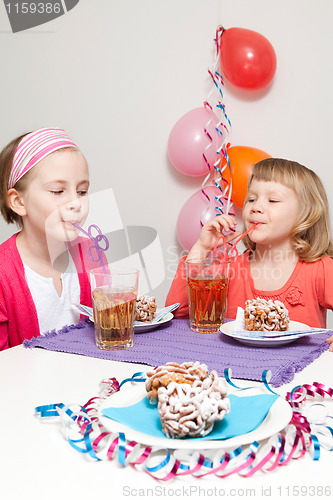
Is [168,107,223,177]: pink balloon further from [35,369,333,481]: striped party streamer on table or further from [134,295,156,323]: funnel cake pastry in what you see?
[35,369,333,481]: striped party streamer on table

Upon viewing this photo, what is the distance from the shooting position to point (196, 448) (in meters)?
0.56

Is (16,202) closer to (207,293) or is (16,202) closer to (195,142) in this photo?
(207,293)

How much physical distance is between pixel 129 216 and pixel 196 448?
113 inches

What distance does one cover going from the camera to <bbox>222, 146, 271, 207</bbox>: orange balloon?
270cm

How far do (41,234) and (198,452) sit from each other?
44.9 inches

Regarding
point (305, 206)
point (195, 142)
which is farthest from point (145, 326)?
point (195, 142)

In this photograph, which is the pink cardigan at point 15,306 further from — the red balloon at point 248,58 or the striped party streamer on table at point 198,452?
the red balloon at point 248,58

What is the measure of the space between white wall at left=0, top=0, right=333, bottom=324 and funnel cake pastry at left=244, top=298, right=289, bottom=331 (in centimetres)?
192

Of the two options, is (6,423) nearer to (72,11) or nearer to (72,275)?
(72,275)

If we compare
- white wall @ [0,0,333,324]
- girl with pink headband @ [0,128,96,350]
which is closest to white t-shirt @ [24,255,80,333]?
girl with pink headband @ [0,128,96,350]

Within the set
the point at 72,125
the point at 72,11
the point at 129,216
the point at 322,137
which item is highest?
the point at 72,11

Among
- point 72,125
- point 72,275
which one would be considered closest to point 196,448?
point 72,275

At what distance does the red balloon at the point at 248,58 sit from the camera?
108 inches

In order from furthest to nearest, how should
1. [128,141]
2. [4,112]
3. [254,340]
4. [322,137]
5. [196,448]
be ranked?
[4,112], [128,141], [322,137], [254,340], [196,448]
